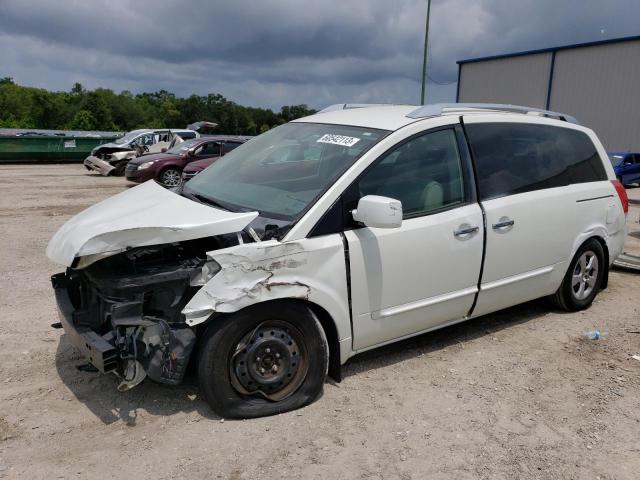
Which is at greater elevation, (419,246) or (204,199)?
(204,199)

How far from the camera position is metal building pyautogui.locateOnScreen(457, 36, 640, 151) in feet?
91.7

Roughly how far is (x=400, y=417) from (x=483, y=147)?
2114mm

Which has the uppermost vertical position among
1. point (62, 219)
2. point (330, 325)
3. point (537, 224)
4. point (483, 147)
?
point (483, 147)

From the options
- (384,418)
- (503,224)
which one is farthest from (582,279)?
(384,418)

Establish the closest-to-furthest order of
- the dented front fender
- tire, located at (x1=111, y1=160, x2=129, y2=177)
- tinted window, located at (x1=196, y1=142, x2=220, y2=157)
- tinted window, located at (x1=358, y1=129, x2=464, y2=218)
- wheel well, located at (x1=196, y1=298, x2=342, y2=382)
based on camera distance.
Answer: the dented front fender, wheel well, located at (x1=196, y1=298, x2=342, y2=382), tinted window, located at (x1=358, y1=129, x2=464, y2=218), tinted window, located at (x1=196, y1=142, x2=220, y2=157), tire, located at (x1=111, y1=160, x2=129, y2=177)

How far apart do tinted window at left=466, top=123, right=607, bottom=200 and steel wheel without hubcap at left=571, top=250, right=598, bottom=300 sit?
720mm

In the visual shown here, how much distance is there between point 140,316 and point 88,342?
32 cm

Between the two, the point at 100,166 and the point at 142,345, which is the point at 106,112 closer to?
the point at 100,166

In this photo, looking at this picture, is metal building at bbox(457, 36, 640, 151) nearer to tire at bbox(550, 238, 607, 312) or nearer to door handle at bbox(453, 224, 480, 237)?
tire at bbox(550, 238, 607, 312)

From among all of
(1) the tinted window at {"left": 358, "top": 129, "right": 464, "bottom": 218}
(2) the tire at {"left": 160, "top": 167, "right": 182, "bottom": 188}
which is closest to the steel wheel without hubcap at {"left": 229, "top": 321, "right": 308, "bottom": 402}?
(1) the tinted window at {"left": 358, "top": 129, "right": 464, "bottom": 218}

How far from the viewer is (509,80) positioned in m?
33.3

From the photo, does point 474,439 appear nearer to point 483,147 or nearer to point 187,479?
point 187,479

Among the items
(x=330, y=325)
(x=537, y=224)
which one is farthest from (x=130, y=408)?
(x=537, y=224)

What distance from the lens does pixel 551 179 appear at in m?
4.72
